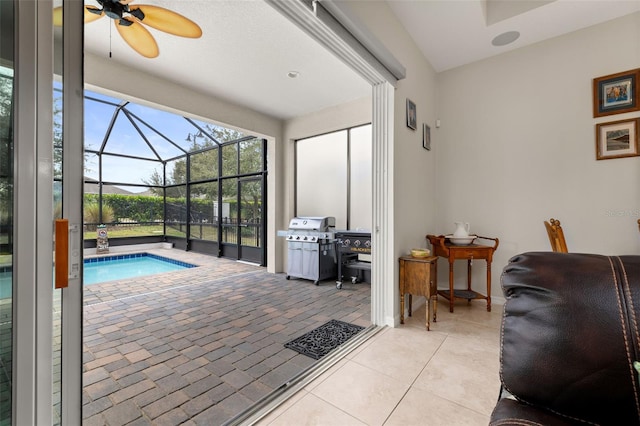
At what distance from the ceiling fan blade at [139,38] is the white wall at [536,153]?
336cm

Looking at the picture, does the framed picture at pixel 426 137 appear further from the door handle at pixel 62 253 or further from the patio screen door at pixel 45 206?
the door handle at pixel 62 253

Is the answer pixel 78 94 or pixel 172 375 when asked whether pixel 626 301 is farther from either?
pixel 172 375

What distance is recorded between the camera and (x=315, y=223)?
4484mm

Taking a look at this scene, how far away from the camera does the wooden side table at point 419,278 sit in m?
2.54

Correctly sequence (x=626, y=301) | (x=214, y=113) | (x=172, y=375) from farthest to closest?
(x=214, y=113) → (x=172, y=375) → (x=626, y=301)

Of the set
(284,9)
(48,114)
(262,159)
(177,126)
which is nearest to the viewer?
(48,114)

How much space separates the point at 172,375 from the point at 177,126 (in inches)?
279

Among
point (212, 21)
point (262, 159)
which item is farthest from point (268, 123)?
point (212, 21)

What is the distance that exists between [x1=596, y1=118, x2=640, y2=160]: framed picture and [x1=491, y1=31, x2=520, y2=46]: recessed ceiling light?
1.24 meters

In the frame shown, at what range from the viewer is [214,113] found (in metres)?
4.17

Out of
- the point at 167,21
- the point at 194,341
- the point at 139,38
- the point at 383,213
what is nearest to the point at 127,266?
the point at 194,341

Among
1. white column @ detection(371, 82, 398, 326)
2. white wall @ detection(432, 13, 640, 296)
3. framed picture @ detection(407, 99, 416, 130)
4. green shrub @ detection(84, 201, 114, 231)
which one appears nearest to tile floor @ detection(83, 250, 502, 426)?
white column @ detection(371, 82, 398, 326)

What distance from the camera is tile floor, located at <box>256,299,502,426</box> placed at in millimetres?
1455

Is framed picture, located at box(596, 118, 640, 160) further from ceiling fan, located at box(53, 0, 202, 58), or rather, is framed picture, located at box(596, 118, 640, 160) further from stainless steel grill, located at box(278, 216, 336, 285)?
ceiling fan, located at box(53, 0, 202, 58)
